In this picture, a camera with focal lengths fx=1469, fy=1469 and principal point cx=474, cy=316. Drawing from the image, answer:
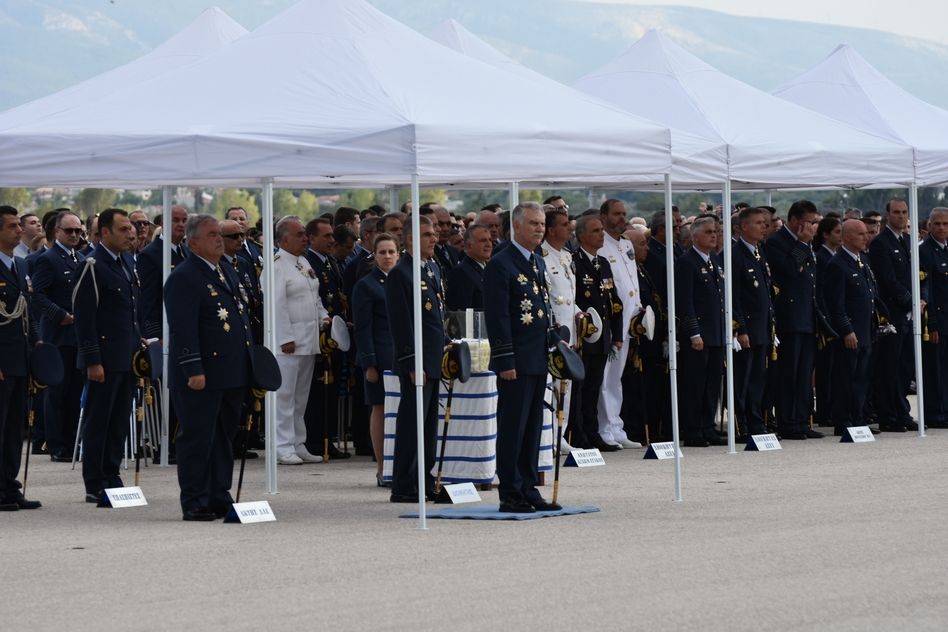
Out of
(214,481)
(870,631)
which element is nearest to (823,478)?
(214,481)

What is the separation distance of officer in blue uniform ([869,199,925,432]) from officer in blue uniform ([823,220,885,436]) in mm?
593

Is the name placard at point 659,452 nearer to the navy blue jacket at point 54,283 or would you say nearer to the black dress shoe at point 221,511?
the black dress shoe at point 221,511

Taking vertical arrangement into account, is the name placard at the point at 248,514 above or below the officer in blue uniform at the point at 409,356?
below

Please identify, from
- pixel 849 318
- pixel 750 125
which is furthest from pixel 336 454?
pixel 849 318

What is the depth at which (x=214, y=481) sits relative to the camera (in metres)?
9.02

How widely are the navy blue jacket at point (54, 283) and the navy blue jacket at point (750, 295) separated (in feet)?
19.0

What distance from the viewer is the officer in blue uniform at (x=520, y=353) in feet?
28.7

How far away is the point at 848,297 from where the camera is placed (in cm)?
1398

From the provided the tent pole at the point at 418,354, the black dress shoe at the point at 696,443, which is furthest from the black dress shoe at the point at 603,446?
the tent pole at the point at 418,354

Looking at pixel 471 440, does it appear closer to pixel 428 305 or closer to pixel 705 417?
pixel 428 305

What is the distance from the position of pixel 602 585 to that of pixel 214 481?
329cm

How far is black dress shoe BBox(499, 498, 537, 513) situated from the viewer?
A: 881cm

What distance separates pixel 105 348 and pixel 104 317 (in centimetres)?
21

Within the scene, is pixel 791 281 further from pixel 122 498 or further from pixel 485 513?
pixel 122 498
